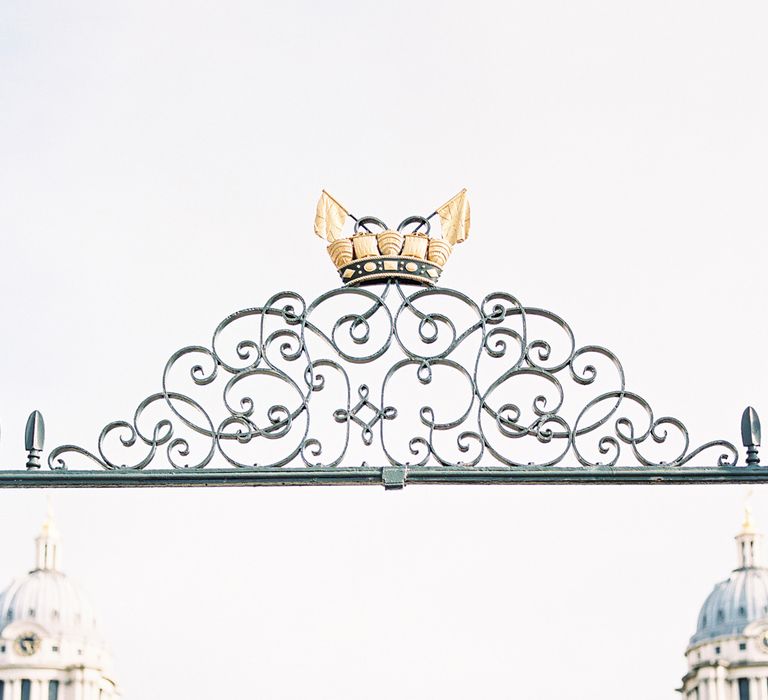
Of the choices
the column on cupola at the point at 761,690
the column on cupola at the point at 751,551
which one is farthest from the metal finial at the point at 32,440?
the column on cupola at the point at 751,551

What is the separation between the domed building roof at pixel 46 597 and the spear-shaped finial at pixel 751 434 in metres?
42.1

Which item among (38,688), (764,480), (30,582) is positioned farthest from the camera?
(30,582)

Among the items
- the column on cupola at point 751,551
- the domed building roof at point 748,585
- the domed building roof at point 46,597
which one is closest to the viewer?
the domed building roof at point 46,597

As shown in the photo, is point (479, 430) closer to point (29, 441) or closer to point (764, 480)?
point (764, 480)

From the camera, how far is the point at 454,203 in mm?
13523

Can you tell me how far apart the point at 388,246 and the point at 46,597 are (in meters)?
62.0

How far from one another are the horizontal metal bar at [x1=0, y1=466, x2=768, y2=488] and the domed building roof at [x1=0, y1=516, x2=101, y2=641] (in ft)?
135

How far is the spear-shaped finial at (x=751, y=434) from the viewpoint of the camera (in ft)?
43.1

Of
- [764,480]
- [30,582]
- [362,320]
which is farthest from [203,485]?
[30,582]

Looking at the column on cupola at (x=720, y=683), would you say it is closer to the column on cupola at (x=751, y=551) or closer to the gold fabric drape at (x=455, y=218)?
the column on cupola at (x=751, y=551)

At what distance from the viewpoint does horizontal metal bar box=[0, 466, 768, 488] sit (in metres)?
13.1

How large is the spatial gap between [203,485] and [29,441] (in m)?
1.09

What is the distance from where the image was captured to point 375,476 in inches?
517

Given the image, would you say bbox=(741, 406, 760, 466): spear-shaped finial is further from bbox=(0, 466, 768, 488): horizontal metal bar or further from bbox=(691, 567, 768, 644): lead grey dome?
bbox=(691, 567, 768, 644): lead grey dome
